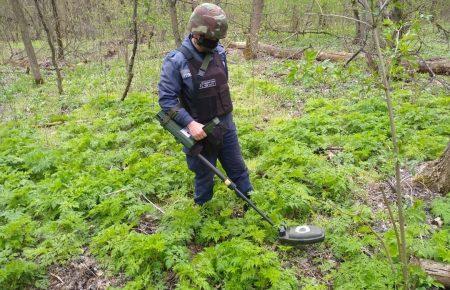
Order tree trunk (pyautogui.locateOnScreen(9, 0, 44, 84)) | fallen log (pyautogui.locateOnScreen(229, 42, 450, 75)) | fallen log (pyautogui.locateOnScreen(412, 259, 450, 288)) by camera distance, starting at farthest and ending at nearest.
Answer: tree trunk (pyautogui.locateOnScreen(9, 0, 44, 84)), fallen log (pyautogui.locateOnScreen(229, 42, 450, 75)), fallen log (pyautogui.locateOnScreen(412, 259, 450, 288))

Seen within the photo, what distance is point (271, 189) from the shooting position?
5316mm

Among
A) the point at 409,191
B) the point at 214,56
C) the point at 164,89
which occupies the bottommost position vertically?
the point at 409,191

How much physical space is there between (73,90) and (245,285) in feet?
35.0

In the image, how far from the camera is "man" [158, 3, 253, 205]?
4.02m

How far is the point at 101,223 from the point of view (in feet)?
16.7

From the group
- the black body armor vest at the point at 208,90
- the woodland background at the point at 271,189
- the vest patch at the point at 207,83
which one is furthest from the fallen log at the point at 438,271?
the vest patch at the point at 207,83

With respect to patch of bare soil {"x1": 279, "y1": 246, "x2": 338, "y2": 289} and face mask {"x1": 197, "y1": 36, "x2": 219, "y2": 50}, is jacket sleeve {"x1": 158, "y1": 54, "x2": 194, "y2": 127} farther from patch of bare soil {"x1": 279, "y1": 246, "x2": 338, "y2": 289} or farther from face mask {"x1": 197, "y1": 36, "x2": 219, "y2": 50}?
patch of bare soil {"x1": 279, "y1": 246, "x2": 338, "y2": 289}

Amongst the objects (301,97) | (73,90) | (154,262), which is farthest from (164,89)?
(73,90)

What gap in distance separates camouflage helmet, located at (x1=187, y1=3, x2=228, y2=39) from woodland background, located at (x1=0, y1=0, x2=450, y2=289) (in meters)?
0.51

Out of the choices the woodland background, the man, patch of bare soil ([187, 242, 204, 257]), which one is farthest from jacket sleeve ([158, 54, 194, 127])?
patch of bare soil ([187, 242, 204, 257])

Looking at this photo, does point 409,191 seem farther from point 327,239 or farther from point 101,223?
point 101,223

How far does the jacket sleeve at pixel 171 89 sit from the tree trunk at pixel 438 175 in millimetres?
3570

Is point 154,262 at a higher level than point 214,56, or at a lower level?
lower

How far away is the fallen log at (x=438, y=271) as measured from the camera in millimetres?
3714
